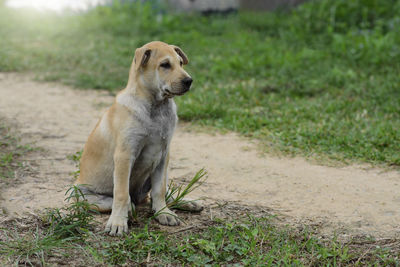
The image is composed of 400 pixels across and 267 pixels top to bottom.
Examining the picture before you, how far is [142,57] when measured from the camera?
373cm

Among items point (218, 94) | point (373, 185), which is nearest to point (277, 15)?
point (218, 94)

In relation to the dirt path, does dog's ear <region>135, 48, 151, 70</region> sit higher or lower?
higher

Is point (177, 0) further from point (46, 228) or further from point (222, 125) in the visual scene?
point (46, 228)

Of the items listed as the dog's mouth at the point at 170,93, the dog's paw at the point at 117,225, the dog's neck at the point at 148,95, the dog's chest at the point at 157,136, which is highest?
the dog's mouth at the point at 170,93

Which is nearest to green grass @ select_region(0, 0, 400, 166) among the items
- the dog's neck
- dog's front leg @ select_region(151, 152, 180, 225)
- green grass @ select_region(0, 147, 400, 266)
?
green grass @ select_region(0, 147, 400, 266)

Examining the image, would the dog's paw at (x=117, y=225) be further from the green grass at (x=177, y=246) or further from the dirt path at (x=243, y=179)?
the dirt path at (x=243, y=179)

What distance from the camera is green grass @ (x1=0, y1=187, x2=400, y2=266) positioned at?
3.37 metres

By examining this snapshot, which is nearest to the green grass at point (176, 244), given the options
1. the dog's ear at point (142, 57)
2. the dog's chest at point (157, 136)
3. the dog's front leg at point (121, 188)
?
the dog's front leg at point (121, 188)

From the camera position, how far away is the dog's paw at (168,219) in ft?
12.8

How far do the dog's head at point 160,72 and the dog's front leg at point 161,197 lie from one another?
0.57 m

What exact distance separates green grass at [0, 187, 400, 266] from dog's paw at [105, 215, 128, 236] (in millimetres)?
52

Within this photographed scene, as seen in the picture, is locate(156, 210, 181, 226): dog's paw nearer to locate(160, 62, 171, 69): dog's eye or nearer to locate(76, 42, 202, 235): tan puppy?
locate(76, 42, 202, 235): tan puppy

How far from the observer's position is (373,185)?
191 inches

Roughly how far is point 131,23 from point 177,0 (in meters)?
1.97
